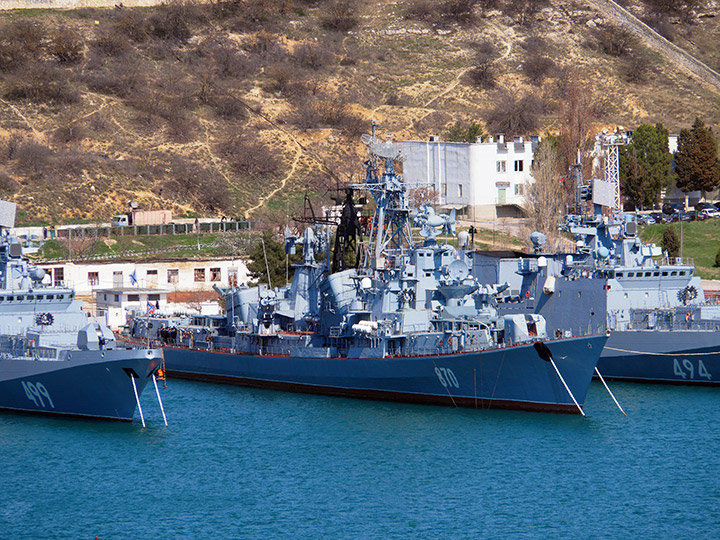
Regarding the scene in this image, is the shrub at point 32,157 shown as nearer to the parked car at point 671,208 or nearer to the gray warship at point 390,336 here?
the gray warship at point 390,336

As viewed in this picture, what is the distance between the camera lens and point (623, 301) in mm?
45094

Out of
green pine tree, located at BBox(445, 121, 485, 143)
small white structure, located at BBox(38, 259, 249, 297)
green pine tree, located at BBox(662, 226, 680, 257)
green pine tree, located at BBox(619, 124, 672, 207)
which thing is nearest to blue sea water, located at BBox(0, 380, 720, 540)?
small white structure, located at BBox(38, 259, 249, 297)

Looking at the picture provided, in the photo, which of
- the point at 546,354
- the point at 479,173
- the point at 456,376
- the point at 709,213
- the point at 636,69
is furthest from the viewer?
the point at 636,69

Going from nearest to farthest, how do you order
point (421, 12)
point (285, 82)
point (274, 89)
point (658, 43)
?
1. point (285, 82)
2. point (274, 89)
3. point (658, 43)
4. point (421, 12)

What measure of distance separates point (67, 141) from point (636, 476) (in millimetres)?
61807

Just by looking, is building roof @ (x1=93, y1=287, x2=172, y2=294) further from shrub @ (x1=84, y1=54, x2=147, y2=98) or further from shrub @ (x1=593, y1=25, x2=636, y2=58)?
shrub @ (x1=593, y1=25, x2=636, y2=58)

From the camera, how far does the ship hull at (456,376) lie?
35.7 metres

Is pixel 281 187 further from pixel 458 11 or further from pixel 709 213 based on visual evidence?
pixel 458 11

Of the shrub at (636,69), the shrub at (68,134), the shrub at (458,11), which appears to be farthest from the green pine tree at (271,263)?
the shrub at (458,11)

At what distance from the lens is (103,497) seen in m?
28.6

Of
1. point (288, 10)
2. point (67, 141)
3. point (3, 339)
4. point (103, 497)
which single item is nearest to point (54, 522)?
point (103, 497)

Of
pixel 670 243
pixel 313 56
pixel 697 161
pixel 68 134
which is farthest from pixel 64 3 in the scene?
pixel 670 243

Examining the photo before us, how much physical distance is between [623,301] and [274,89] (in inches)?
2230

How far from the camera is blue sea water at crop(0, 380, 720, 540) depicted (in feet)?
86.2
